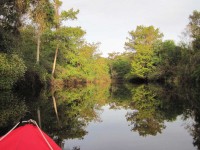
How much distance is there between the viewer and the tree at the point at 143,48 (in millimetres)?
56281

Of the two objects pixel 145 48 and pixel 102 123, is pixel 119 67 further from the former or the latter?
pixel 102 123

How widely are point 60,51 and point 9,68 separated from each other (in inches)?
808

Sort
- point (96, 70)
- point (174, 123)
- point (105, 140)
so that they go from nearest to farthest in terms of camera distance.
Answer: point (105, 140) < point (174, 123) < point (96, 70)

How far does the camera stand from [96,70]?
66.9m

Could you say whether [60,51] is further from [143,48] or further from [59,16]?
[143,48]

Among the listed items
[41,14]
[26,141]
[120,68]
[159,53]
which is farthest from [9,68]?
[120,68]

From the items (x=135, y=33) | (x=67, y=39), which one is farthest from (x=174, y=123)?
(x=135, y=33)

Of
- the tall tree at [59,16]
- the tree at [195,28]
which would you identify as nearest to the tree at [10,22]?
the tall tree at [59,16]

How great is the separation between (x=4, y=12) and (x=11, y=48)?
2.71 meters

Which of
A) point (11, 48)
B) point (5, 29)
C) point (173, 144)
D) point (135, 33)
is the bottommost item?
point (173, 144)

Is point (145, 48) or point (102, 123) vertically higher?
point (145, 48)

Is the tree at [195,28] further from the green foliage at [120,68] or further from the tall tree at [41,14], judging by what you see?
the green foliage at [120,68]

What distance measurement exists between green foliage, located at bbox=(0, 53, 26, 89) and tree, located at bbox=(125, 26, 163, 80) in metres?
36.2

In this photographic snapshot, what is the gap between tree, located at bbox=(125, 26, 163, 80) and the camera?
2216 inches
